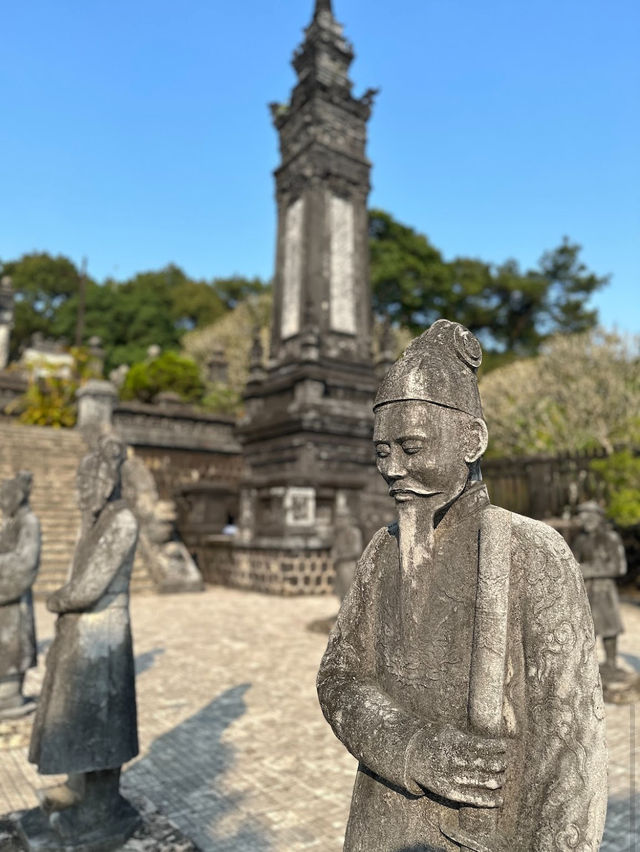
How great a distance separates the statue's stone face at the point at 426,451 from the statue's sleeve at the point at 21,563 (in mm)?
4495

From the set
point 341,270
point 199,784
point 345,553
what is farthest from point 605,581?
point 341,270

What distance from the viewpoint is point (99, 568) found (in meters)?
3.46

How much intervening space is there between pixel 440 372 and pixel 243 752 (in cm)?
410

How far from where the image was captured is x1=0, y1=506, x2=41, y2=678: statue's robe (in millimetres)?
5105

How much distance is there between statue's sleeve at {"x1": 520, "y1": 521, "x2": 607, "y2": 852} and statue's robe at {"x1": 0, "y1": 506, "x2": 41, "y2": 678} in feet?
15.7

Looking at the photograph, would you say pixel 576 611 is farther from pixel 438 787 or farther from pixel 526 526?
pixel 438 787

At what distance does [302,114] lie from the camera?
1566cm

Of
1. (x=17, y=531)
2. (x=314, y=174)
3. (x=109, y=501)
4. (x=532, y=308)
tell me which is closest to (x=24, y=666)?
(x=17, y=531)

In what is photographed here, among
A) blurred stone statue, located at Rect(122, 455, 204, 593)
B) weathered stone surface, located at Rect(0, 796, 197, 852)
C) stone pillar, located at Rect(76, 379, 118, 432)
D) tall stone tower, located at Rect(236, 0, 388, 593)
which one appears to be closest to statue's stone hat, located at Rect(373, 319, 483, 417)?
weathered stone surface, located at Rect(0, 796, 197, 852)

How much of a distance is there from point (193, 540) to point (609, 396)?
45.6ft

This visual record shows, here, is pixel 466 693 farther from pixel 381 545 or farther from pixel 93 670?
pixel 93 670

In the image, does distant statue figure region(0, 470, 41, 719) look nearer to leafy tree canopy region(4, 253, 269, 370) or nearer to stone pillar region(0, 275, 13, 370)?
leafy tree canopy region(4, 253, 269, 370)

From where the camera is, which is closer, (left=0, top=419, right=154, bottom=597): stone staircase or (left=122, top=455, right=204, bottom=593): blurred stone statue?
(left=0, top=419, right=154, bottom=597): stone staircase

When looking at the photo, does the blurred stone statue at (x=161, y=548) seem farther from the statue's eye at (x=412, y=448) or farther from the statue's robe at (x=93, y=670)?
the statue's eye at (x=412, y=448)
